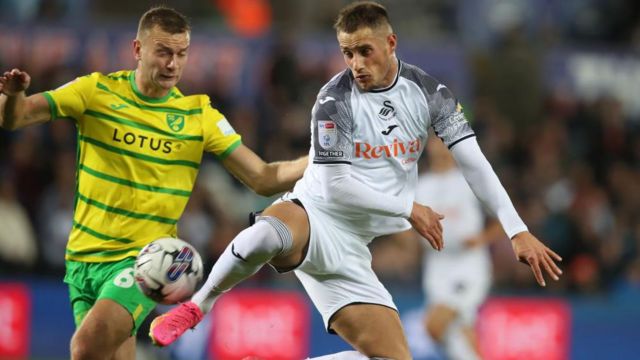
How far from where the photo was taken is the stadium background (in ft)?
35.3

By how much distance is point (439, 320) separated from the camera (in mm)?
9117

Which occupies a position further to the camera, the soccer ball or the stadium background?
the stadium background

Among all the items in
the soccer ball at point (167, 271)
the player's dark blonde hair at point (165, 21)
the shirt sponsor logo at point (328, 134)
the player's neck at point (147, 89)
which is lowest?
the soccer ball at point (167, 271)

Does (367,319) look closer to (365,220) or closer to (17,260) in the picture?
(365,220)

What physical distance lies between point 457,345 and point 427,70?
596cm

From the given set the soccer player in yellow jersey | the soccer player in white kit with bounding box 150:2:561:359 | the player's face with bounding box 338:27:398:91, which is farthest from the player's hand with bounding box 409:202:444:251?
the soccer player in yellow jersey

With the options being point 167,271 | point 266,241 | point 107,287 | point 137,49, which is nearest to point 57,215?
point 137,49

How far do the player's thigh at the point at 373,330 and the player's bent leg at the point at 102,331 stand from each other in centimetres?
115

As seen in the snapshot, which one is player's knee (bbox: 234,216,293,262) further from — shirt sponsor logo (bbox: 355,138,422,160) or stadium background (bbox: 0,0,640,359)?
stadium background (bbox: 0,0,640,359)

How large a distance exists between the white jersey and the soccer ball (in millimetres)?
776

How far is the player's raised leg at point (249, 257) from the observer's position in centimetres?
550

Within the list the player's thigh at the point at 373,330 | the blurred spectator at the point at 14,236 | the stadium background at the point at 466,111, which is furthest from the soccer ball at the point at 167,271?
the blurred spectator at the point at 14,236

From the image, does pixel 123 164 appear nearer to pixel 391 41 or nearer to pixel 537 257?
pixel 391 41

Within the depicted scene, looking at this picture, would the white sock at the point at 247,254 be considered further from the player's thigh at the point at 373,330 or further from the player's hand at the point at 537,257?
the player's hand at the point at 537,257
